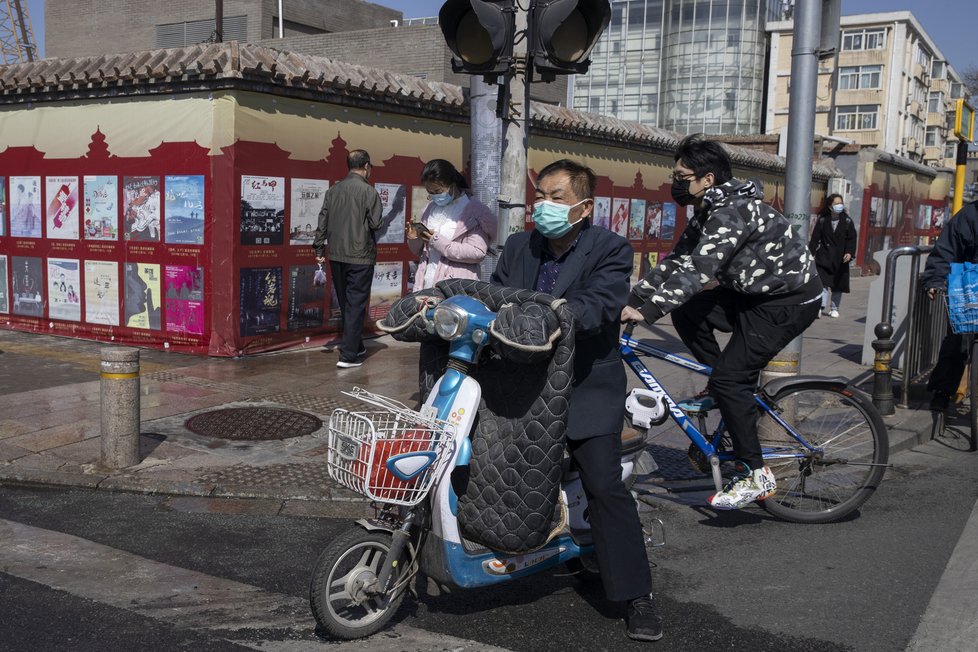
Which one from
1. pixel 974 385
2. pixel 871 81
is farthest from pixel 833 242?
pixel 871 81

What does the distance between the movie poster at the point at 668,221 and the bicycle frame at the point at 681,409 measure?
12.3 m

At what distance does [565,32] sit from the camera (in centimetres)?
562

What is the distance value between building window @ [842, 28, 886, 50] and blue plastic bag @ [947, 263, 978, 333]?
84.9 meters

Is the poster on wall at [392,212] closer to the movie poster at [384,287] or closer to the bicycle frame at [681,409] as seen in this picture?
the movie poster at [384,287]

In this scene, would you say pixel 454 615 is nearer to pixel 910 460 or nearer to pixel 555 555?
pixel 555 555

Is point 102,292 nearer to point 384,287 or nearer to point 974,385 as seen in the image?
point 384,287

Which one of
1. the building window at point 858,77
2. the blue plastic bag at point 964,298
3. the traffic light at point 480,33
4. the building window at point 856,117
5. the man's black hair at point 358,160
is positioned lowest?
the blue plastic bag at point 964,298

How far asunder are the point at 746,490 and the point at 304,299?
6247 mm

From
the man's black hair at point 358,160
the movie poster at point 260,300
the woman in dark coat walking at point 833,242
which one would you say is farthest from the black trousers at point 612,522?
the woman in dark coat walking at point 833,242

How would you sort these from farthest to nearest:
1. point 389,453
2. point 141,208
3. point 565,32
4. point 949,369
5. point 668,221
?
point 668,221 → point 141,208 → point 949,369 → point 565,32 → point 389,453

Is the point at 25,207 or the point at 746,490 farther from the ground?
the point at 25,207

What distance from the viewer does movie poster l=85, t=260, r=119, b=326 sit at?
397 inches

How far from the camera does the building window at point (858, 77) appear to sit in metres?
82.2

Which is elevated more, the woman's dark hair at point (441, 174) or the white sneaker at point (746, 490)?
the woman's dark hair at point (441, 174)
